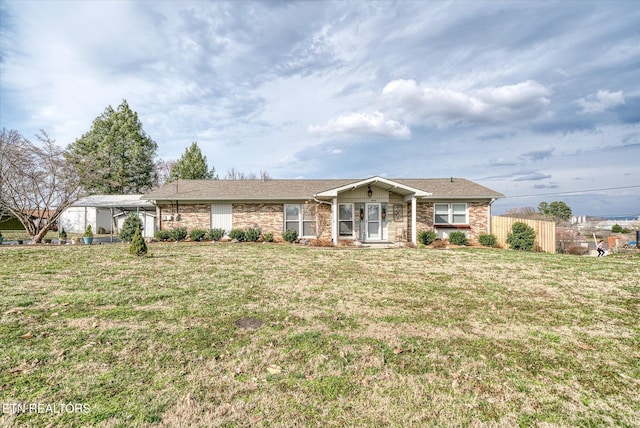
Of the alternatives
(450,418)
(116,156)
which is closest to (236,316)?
(450,418)

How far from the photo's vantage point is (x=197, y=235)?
16.5 m

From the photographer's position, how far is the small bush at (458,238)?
1603 cm

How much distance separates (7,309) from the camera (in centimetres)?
493

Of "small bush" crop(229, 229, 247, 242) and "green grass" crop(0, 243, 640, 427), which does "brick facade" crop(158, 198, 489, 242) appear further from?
"green grass" crop(0, 243, 640, 427)

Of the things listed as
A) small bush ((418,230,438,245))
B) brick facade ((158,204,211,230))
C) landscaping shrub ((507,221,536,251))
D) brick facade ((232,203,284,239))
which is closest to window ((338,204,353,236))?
brick facade ((232,203,284,239))

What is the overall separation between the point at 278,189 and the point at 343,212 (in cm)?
417

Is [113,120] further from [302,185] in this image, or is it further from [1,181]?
[302,185]

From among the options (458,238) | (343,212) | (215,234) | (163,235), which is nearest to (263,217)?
(215,234)

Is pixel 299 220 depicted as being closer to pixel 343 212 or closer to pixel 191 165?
pixel 343 212

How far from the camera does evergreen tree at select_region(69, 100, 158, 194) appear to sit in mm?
32250

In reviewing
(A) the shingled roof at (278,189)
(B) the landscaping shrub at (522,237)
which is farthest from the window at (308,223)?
(B) the landscaping shrub at (522,237)

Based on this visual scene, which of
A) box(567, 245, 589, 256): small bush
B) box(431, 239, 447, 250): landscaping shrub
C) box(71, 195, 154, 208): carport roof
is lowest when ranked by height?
box(567, 245, 589, 256): small bush

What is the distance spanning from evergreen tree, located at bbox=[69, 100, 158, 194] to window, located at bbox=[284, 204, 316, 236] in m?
24.4

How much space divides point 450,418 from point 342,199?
14.8 metres
